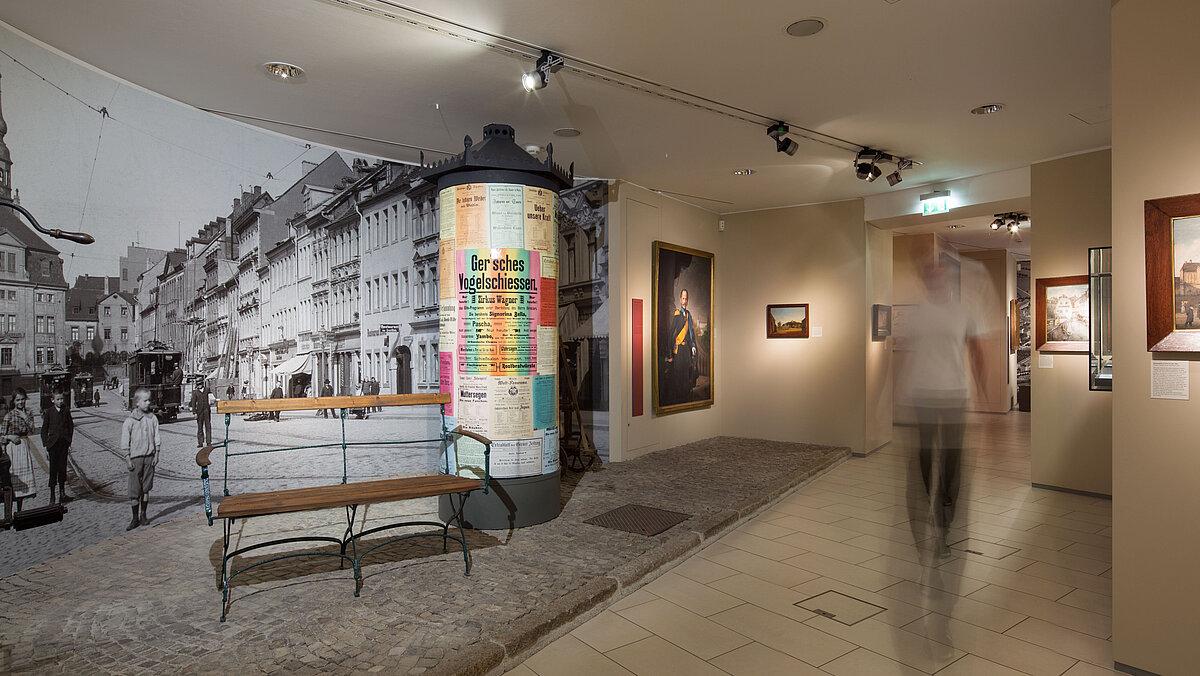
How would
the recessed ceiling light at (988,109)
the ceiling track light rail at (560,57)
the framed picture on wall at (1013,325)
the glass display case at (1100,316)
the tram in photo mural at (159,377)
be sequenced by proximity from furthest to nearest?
the framed picture on wall at (1013,325)
the glass display case at (1100,316)
the recessed ceiling light at (988,109)
the tram in photo mural at (159,377)
the ceiling track light rail at (560,57)

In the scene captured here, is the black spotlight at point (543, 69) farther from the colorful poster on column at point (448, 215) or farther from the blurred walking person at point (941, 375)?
the blurred walking person at point (941, 375)

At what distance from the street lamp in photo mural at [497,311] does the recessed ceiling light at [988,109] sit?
348cm

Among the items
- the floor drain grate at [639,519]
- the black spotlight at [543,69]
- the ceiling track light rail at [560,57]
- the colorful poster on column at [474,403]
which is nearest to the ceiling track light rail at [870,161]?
the ceiling track light rail at [560,57]

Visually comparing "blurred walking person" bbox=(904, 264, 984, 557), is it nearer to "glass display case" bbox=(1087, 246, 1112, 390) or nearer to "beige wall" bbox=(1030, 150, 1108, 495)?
"glass display case" bbox=(1087, 246, 1112, 390)

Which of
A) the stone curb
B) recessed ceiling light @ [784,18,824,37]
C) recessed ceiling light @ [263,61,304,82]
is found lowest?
the stone curb

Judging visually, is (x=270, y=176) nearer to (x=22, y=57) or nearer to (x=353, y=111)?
(x=353, y=111)

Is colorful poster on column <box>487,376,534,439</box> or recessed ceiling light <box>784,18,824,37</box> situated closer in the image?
recessed ceiling light <box>784,18,824,37</box>

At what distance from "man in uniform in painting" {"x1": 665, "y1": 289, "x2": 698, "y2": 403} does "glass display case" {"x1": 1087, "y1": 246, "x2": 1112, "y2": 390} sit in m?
4.27

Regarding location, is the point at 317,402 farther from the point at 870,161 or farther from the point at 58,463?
the point at 870,161

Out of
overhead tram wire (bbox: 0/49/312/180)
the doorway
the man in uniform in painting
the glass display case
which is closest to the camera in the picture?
overhead tram wire (bbox: 0/49/312/180)

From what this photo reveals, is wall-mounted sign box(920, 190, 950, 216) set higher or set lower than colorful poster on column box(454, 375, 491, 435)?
higher

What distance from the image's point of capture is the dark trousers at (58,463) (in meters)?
3.95

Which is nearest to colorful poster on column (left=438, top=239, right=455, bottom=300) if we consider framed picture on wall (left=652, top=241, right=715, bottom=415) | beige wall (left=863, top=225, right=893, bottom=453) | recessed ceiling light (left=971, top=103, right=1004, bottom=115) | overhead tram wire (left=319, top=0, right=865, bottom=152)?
overhead tram wire (left=319, top=0, right=865, bottom=152)

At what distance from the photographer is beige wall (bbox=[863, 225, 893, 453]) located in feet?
27.1
